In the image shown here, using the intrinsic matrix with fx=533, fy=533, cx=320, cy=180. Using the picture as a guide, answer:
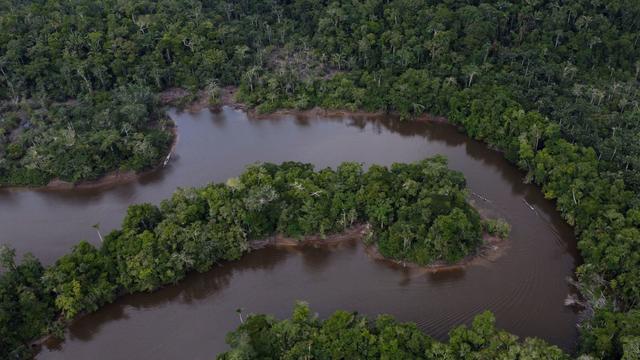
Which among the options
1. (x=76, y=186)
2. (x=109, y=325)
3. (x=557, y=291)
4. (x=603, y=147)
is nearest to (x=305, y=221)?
(x=109, y=325)

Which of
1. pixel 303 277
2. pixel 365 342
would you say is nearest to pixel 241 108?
pixel 303 277

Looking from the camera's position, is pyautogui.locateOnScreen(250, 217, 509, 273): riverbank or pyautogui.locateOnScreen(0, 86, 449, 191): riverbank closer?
pyautogui.locateOnScreen(250, 217, 509, 273): riverbank

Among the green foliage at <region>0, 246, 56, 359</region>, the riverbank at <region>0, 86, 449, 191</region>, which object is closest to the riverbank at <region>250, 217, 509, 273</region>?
→ the green foliage at <region>0, 246, 56, 359</region>

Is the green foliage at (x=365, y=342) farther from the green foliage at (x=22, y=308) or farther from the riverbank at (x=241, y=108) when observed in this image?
the riverbank at (x=241, y=108)

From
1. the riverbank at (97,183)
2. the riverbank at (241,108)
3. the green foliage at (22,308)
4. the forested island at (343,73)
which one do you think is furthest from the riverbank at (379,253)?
the riverbank at (241,108)

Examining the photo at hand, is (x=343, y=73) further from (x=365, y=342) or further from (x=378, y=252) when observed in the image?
(x=365, y=342)

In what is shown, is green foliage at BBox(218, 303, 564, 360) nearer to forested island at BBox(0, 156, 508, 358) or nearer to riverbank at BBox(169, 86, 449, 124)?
forested island at BBox(0, 156, 508, 358)
